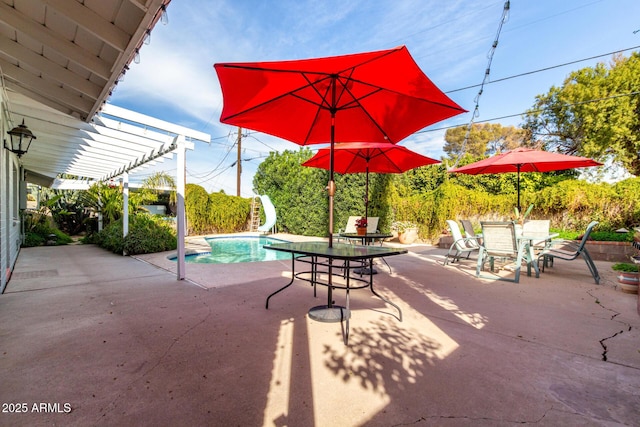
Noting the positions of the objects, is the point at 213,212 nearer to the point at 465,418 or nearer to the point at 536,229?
the point at 536,229

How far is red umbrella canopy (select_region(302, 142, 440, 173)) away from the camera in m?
5.21

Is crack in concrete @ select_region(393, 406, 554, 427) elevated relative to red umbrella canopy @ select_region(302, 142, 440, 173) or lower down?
lower down

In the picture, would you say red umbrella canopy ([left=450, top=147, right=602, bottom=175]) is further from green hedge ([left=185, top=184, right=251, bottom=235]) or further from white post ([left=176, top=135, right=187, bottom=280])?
green hedge ([left=185, top=184, right=251, bottom=235])

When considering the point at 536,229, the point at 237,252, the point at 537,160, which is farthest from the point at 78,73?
the point at 536,229

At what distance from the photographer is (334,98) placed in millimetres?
2787

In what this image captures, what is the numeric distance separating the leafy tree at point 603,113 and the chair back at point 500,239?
10.4m

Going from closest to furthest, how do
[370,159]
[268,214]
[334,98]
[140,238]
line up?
1. [334,98]
2. [370,159]
3. [140,238]
4. [268,214]

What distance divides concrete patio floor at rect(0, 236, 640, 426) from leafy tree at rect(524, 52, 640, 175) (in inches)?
498

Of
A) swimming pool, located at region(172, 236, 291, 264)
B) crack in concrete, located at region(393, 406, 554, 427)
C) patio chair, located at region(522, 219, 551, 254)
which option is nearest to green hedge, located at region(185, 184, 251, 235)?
swimming pool, located at region(172, 236, 291, 264)

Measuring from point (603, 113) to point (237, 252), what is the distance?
660 inches

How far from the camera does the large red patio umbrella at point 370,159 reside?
17.1 feet

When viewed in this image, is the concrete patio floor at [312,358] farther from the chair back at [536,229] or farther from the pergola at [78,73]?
the chair back at [536,229]

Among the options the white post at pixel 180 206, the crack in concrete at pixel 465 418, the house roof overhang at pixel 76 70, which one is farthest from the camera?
the white post at pixel 180 206

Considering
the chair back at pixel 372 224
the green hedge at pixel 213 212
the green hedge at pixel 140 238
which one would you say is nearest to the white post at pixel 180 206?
the green hedge at pixel 140 238
